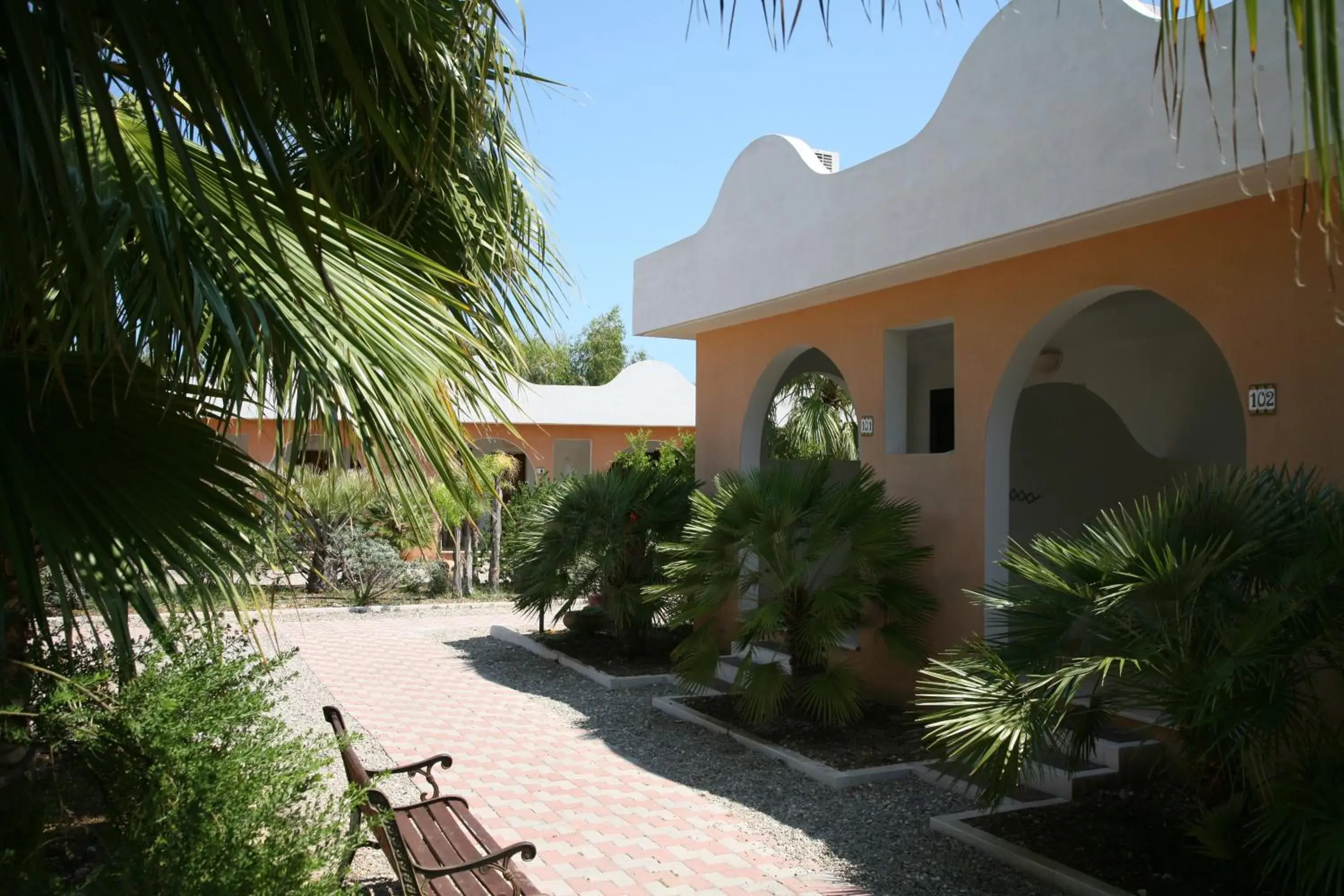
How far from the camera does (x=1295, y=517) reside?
482 centimetres

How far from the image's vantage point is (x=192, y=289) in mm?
2822

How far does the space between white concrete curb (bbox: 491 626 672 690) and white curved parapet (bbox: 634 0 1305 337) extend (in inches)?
144

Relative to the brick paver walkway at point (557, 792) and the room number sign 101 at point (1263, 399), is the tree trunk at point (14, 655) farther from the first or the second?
the room number sign 101 at point (1263, 399)

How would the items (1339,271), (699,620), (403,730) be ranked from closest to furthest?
(1339,271), (403,730), (699,620)

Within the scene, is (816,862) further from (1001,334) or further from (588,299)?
(1001,334)

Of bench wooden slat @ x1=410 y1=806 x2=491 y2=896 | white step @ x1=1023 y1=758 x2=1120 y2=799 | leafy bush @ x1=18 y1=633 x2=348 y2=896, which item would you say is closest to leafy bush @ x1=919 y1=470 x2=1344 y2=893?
white step @ x1=1023 y1=758 x2=1120 y2=799

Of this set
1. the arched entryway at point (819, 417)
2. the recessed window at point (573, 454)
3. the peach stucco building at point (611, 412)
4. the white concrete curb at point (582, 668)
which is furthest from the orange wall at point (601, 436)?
the white concrete curb at point (582, 668)

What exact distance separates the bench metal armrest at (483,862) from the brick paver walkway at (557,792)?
0.98 m

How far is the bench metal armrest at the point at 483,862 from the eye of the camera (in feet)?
14.1

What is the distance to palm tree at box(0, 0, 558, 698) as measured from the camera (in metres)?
1.54

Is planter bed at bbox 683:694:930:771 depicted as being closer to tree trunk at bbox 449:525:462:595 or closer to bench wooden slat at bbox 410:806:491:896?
bench wooden slat at bbox 410:806:491:896

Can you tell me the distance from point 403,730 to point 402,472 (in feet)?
20.9

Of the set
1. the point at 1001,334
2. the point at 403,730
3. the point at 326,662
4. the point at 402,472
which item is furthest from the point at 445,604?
the point at 402,472

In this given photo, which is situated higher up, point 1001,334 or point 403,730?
point 1001,334
